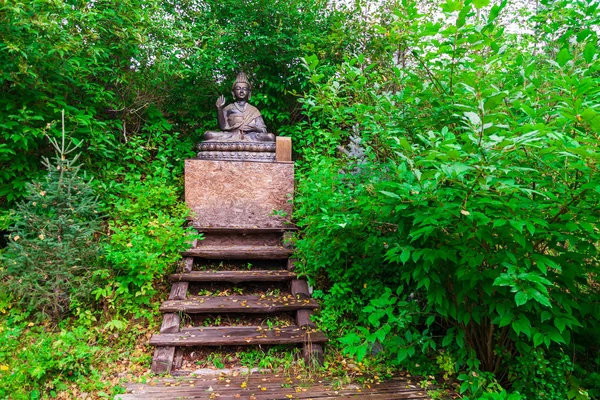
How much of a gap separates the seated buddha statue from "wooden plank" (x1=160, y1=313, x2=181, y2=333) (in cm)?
251

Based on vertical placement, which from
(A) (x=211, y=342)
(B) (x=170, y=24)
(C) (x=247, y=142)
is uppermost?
(B) (x=170, y=24)

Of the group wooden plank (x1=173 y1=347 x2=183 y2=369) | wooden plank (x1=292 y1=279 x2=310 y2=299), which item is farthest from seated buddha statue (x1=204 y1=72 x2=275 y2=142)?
wooden plank (x1=173 y1=347 x2=183 y2=369)

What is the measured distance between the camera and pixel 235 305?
10.2ft

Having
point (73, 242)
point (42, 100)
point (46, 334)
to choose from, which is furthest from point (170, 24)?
point (46, 334)

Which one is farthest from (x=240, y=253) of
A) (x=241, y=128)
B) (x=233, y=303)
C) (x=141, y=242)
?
(x=241, y=128)

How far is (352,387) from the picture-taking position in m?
2.42

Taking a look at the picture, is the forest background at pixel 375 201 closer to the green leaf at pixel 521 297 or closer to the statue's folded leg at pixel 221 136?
the green leaf at pixel 521 297

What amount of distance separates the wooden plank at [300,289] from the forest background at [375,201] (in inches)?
4.9

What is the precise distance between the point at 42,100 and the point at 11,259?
1.92 meters

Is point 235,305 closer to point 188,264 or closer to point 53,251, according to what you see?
point 188,264

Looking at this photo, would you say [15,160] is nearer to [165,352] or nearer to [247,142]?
[247,142]

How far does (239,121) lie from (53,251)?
2.83 metres

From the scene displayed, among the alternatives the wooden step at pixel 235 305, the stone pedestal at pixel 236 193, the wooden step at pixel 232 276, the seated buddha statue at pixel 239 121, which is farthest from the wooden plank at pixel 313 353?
the seated buddha statue at pixel 239 121

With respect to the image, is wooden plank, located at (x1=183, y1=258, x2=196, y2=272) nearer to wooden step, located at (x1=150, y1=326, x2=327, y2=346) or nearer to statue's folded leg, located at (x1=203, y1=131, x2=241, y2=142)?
wooden step, located at (x1=150, y1=326, x2=327, y2=346)
